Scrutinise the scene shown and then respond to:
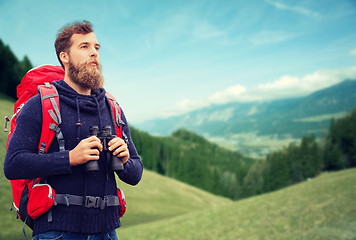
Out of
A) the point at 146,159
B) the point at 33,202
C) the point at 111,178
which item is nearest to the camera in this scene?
the point at 33,202

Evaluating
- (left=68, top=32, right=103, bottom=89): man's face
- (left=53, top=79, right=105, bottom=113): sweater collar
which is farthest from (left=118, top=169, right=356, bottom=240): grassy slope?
(left=68, top=32, right=103, bottom=89): man's face

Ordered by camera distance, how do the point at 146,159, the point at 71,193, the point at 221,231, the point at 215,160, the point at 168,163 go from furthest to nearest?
the point at 215,160, the point at 168,163, the point at 146,159, the point at 221,231, the point at 71,193

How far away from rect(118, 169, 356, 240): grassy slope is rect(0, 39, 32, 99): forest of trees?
2115cm

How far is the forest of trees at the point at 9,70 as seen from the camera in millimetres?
5953

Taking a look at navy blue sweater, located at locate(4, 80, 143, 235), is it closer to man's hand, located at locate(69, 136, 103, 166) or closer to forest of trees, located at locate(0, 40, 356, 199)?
man's hand, located at locate(69, 136, 103, 166)

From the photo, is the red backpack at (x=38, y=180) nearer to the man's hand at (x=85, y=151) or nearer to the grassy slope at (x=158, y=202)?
the man's hand at (x=85, y=151)

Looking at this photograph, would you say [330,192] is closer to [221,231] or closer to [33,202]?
[221,231]

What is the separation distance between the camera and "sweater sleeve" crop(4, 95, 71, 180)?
225 cm

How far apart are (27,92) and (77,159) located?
964 mm

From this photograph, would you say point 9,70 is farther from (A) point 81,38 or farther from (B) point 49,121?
(B) point 49,121

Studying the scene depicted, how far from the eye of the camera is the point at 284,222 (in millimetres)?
27266

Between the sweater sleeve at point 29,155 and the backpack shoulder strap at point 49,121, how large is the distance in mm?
54

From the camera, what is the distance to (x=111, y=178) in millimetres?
2672

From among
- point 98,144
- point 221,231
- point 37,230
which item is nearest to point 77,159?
point 98,144
